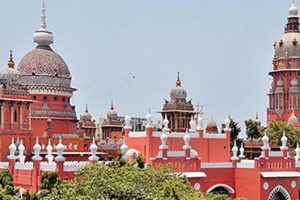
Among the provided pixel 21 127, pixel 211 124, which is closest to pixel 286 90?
pixel 211 124

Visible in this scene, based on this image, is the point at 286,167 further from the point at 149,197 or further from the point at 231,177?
the point at 149,197

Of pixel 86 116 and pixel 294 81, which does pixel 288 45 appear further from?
pixel 86 116

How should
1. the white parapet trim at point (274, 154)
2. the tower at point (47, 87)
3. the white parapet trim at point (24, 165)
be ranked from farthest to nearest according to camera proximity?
the tower at point (47, 87) → the white parapet trim at point (274, 154) → the white parapet trim at point (24, 165)

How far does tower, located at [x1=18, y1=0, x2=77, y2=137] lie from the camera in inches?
1374

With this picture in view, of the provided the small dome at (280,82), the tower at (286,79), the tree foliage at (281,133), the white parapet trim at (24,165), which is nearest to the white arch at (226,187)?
the white parapet trim at (24,165)

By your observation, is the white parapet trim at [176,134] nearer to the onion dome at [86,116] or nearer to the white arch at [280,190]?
the white arch at [280,190]

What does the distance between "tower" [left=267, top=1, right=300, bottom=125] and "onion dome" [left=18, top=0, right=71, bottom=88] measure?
23.2 meters

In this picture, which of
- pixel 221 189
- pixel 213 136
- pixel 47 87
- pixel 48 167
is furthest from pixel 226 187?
pixel 47 87

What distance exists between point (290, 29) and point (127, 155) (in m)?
33.1

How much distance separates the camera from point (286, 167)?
1075 inches

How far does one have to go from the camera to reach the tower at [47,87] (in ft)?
115

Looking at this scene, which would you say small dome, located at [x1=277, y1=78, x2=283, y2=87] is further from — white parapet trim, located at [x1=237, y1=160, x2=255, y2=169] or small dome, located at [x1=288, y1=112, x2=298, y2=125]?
white parapet trim, located at [x1=237, y1=160, x2=255, y2=169]

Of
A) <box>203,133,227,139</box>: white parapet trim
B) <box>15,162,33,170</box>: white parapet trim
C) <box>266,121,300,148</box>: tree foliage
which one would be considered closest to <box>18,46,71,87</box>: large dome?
<box>203,133,227,139</box>: white parapet trim

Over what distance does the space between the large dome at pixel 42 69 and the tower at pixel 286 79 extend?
2358cm
